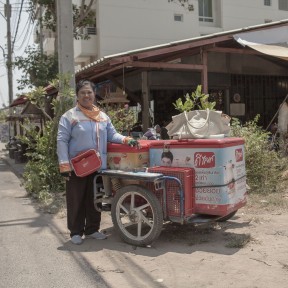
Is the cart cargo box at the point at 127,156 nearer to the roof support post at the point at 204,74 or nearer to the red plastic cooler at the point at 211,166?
the red plastic cooler at the point at 211,166

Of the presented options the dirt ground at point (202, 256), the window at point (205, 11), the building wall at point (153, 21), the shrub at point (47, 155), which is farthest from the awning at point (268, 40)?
the window at point (205, 11)

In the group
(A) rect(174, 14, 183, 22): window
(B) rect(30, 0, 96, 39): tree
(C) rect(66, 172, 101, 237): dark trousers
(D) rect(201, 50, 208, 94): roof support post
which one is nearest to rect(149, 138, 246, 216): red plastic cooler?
(C) rect(66, 172, 101, 237): dark trousers

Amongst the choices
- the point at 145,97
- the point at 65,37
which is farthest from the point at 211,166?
the point at 145,97

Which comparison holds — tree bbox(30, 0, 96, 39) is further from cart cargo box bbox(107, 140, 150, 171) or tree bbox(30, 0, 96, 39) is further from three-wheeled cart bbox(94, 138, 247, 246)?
three-wheeled cart bbox(94, 138, 247, 246)

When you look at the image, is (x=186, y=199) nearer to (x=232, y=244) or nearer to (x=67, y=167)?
(x=232, y=244)

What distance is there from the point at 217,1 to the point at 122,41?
768 centimetres

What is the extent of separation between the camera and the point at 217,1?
1105 inches

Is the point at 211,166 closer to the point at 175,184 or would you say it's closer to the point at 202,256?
the point at 175,184

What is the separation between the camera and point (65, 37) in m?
8.70

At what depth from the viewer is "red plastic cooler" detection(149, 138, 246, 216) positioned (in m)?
A: 4.72

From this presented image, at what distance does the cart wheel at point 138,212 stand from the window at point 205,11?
24674mm

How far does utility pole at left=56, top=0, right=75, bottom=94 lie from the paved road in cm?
297

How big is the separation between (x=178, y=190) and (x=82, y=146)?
1248mm

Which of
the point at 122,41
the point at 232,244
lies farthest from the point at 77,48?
the point at 232,244
